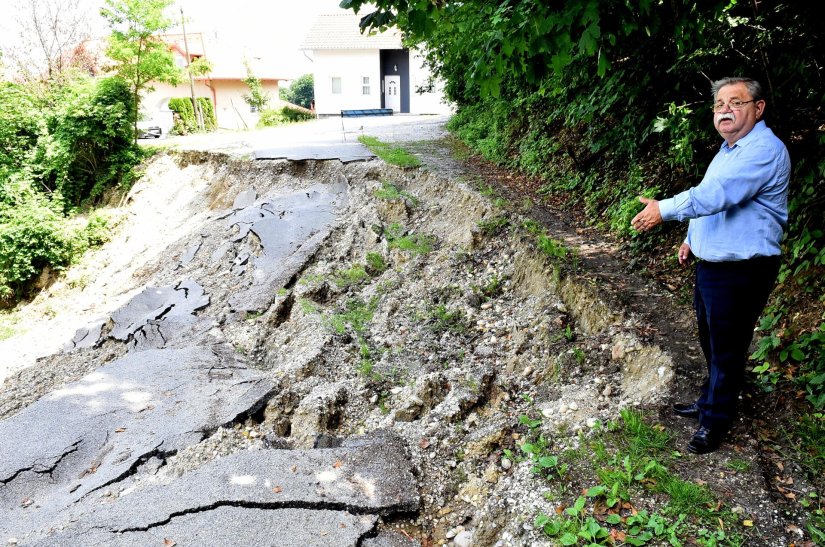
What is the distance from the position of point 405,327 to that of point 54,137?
1612 cm

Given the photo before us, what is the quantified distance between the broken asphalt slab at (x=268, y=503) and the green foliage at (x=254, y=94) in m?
32.4

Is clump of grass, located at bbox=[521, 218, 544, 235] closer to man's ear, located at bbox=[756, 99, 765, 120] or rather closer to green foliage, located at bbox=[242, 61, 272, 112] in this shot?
man's ear, located at bbox=[756, 99, 765, 120]

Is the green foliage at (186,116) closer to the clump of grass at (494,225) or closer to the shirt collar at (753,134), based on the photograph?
the clump of grass at (494,225)

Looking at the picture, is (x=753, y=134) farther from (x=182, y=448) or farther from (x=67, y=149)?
(x=67, y=149)

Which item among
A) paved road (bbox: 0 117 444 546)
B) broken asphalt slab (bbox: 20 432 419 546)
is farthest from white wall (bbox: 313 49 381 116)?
broken asphalt slab (bbox: 20 432 419 546)

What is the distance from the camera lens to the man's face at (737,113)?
8.42ft

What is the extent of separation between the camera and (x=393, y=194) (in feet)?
30.1

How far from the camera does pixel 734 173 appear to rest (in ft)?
8.29

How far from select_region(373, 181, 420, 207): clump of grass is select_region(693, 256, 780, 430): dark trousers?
6.42 meters

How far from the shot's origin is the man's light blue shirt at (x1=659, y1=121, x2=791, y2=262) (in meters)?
2.52

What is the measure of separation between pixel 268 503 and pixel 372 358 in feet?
8.08

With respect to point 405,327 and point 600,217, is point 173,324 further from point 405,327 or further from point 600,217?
point 600,217

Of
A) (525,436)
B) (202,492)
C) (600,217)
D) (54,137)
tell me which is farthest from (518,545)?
(54,137)

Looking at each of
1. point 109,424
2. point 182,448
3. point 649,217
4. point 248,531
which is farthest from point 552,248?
point 109,424
